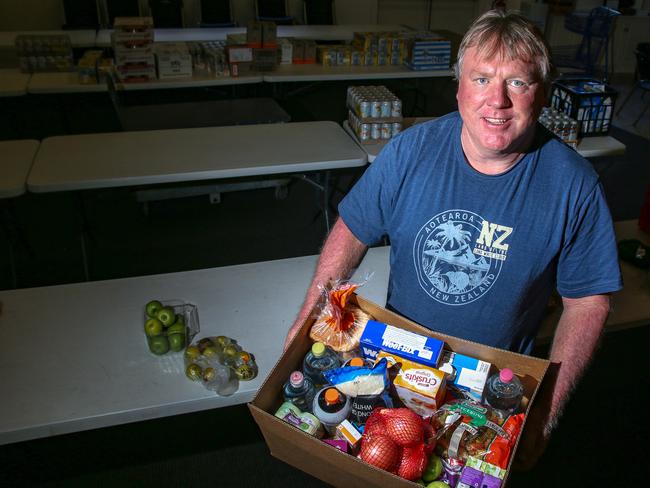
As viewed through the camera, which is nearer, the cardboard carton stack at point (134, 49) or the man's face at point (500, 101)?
the man's face at point (500, 101)


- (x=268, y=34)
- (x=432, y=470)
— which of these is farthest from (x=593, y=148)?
(x=432, y=470)

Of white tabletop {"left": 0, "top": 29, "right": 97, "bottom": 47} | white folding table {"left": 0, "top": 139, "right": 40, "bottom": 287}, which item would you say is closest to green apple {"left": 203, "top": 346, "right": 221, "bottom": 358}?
white folding table {"left": 0, "top": 139, "right": 40, "bottom": 287}

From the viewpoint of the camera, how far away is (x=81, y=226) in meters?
2.94

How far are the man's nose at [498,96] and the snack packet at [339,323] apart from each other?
1.70ft

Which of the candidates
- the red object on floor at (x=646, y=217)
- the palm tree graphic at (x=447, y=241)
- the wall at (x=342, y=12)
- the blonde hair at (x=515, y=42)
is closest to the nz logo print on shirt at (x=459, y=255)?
the palm tree graphic at (x=447, y=241)

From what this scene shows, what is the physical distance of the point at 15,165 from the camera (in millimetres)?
2674

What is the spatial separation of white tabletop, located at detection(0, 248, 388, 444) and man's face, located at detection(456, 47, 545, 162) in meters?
0.84

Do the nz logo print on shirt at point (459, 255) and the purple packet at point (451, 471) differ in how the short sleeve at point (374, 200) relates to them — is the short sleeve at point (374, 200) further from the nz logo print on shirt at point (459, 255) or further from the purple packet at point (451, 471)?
the purple packet at point (451, 471)

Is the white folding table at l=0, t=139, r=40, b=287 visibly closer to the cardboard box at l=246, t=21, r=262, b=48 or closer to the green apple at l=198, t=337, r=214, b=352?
the green apple at l=198, t=337, r=214, b=352

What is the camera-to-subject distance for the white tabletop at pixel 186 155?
8.70ft

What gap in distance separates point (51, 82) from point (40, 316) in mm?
2736

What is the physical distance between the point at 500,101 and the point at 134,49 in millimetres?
3425

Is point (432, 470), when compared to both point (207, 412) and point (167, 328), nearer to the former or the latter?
point (167, 328)

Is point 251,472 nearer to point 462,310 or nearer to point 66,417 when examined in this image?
point 66,417
